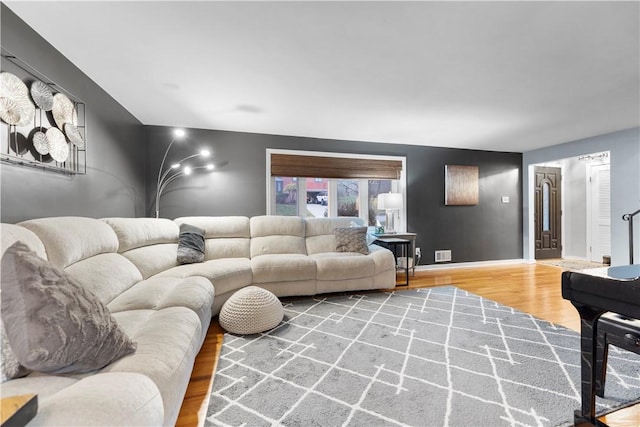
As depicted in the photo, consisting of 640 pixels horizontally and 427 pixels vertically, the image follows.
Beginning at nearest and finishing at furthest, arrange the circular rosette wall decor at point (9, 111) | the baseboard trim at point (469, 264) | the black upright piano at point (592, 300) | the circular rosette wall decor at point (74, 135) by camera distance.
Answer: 1. the black upright piano at point (592, 300)
2. the circular rosette wall decor at point (9, 111)
3. the circular rosette wall decor at point (74, 135)
4. the baseboard trim at point (469, 264)

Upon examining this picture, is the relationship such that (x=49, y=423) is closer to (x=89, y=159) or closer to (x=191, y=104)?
(x=89, y=159)

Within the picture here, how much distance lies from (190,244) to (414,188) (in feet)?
12.4

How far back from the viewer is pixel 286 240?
385cm

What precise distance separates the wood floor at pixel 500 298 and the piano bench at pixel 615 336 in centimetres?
22

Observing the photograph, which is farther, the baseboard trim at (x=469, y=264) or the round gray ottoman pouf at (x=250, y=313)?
the baseboard trim at (x=469, y=264)

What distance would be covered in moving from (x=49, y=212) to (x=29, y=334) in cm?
164

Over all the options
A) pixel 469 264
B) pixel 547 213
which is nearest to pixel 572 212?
pixel 547 213

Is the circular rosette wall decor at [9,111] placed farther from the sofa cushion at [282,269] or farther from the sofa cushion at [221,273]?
the sofa cushion at [282,269]

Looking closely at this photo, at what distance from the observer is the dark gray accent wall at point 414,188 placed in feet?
13.2

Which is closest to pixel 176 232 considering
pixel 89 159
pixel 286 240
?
pixel 89 159

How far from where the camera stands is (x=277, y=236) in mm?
3859

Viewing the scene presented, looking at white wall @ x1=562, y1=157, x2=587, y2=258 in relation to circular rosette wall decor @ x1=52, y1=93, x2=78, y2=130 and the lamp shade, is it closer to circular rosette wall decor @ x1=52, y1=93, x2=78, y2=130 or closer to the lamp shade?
the lamp shade

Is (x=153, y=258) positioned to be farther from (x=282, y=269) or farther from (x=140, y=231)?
(x=282, y=269)

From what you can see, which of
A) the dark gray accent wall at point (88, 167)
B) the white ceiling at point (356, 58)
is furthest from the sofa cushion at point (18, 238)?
the white ceiling at point (356, 58)
